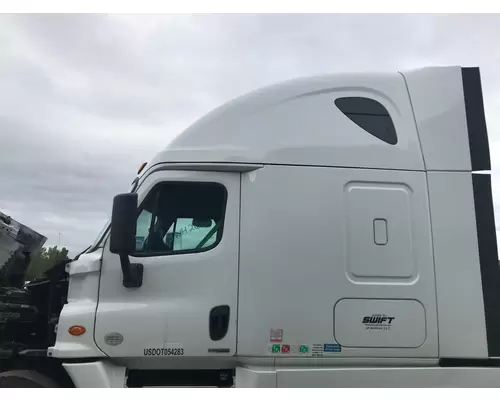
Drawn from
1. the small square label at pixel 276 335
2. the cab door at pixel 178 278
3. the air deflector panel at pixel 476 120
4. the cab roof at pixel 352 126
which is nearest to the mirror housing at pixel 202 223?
the cab door at pixel 178 278

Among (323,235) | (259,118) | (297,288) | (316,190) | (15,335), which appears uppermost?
(259,118)

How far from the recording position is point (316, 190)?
382cm

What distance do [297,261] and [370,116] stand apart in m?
Result: 1.48

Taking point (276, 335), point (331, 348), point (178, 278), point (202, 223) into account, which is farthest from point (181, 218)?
point (331, 348)

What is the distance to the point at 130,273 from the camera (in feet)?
11.8

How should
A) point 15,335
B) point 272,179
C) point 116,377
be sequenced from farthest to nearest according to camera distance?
point 15,335, point 272,179, point 116,377

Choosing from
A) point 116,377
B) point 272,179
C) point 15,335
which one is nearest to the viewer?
point 116,377

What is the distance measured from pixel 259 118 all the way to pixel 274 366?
2.11 meters

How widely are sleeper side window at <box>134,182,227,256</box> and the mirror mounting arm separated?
15cm

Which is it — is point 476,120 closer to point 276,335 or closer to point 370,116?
point 370,116

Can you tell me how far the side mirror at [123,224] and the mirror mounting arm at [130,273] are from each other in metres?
0.15

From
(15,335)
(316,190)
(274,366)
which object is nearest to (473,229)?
(316,190)

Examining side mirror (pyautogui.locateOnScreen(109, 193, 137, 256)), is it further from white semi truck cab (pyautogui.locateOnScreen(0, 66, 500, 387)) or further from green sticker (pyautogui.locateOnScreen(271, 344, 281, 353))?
green sticker (pyautogui.locateOnScreen(271, 344, 281, 353))

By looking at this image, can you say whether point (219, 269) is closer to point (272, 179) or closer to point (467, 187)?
point (272, 179)
